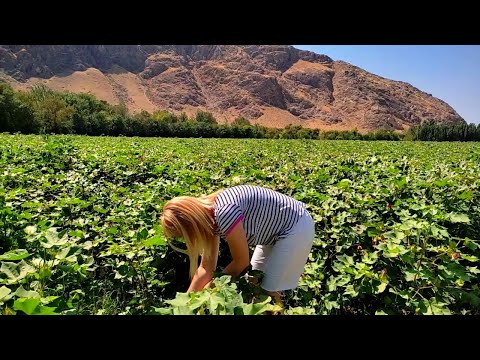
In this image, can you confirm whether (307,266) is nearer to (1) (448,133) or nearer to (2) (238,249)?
(2) (238,249)

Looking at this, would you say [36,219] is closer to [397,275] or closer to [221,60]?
[397,275]

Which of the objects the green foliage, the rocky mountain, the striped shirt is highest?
the rocky mountain

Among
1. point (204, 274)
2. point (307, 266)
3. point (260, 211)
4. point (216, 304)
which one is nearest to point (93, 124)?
point (307, 266)

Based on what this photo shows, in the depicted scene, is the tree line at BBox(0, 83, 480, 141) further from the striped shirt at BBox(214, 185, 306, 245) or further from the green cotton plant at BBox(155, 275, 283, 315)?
the green cotton plant at BBox(155, 275, 283, 315)

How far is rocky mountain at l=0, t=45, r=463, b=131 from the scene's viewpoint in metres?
144

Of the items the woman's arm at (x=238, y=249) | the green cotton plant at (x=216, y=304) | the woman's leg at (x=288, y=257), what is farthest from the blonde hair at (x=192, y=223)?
the green cotton plant at (x=216, y=304)

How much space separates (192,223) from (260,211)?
492mm

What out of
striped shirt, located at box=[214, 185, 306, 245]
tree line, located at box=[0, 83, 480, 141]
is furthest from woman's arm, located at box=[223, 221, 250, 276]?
tree line, located at box=[0, 83, 480, 141]

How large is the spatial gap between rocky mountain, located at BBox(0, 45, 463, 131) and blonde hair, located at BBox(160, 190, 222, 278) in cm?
14202

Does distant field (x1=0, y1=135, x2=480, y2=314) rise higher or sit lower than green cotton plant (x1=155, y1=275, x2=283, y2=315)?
lower

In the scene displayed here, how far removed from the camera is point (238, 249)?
8.16 feet
